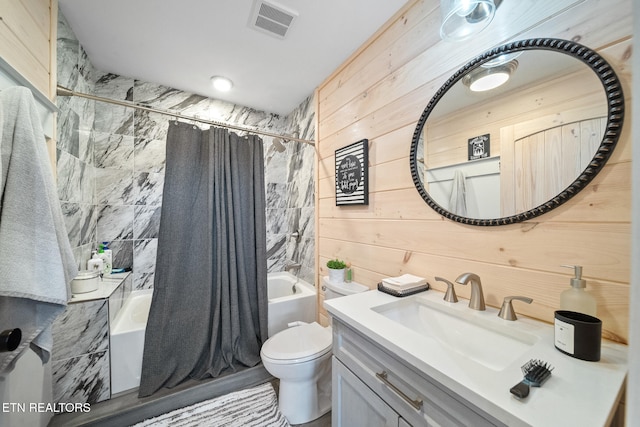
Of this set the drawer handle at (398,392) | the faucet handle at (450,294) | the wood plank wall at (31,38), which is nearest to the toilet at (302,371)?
the faucet handle at (450,294)

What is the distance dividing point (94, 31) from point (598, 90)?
8.90ft

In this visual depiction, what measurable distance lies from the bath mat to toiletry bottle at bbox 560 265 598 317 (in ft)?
5.09

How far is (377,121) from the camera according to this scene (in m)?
1.48

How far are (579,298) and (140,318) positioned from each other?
2717 mm

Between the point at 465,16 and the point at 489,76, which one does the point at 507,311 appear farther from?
the point at 465,16

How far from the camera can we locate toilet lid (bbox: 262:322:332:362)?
1.35 m

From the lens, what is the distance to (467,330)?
0.86 metres

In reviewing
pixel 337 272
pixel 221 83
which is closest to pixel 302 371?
pixel 337 272

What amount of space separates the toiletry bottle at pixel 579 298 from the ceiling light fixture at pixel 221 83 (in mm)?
2565

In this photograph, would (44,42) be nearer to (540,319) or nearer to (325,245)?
(325,245)

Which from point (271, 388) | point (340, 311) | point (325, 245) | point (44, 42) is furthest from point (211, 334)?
point (44, 42)

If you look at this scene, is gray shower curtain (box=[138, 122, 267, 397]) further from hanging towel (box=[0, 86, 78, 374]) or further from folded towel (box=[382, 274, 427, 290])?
folded towel (box=[382, 274, 427, 290])

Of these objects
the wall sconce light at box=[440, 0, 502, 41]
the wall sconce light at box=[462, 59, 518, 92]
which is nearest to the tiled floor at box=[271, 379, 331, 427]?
the wall sconce light at box=[462, 59, 518, 92]

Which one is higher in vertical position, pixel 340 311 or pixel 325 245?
pixel 325 245
